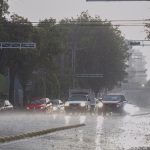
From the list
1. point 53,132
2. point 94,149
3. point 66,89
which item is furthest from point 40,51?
point 94,149

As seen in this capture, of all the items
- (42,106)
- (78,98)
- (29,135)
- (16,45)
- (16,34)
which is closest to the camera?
(29,135)

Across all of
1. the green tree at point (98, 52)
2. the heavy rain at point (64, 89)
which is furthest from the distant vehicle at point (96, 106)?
the green tree at point (98, 52)

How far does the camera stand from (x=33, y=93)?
87.8 meters

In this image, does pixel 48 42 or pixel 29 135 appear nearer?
pixel 29 135

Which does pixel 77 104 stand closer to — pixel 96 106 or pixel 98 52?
pixel 96 106

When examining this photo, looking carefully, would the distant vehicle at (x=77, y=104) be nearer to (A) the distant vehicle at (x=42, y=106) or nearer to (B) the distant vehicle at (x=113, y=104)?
(B) the distant vehicle at (x=113, y=104)

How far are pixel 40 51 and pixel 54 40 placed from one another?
2.51 meters

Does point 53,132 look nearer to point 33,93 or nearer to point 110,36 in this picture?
point 33,93

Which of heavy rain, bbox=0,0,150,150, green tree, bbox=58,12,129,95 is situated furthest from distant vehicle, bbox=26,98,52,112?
green tree, bbox=58,12,129,95

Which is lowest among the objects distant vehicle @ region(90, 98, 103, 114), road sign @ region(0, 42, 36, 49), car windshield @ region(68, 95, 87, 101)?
distant vehicle @ region(90, 98, 103, 114)

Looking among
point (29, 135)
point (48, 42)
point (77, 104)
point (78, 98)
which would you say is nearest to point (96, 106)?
point (78, 98)

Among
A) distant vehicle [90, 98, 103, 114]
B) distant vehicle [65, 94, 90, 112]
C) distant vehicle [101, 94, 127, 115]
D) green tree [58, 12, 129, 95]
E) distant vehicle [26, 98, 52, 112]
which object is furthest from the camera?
green tree [58, 12, 129, 95]

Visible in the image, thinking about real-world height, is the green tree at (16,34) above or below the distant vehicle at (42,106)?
above

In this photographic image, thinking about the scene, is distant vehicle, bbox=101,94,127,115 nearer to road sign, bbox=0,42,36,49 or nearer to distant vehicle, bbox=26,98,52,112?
distant vehicle, bbox=26,98,52,112
